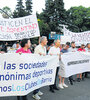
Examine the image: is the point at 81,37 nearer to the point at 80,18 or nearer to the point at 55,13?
the point at 55,13

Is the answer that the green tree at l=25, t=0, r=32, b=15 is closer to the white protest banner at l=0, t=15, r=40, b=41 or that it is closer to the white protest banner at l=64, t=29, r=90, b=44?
the white protest banner at l=64, t=29, r=90, b=44

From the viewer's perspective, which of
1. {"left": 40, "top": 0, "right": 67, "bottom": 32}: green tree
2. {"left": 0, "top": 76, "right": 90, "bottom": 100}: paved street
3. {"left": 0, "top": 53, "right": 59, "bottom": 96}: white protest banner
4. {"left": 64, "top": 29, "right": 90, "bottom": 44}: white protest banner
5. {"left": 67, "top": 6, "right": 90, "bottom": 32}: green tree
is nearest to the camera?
{"left": 0, "top": 53, "right": 59, "bottom": 96}: white protest banner

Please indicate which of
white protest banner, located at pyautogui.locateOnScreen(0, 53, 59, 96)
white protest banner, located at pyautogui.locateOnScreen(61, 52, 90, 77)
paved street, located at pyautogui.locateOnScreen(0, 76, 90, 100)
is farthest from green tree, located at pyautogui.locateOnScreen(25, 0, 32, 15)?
white protest banner, located at pyautogui.locateOnScreen(0, 53, 59, 96)

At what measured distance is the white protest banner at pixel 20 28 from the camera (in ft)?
17.3

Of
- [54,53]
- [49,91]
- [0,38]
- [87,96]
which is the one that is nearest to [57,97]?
[49,91]

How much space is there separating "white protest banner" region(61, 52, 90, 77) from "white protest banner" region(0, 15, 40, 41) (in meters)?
1.45

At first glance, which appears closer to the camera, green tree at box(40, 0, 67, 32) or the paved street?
the paved street

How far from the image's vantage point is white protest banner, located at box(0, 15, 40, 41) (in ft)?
17.3

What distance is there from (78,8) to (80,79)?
4104 centimetres

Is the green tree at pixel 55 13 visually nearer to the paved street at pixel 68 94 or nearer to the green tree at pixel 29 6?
the green tree at pixel 29 6

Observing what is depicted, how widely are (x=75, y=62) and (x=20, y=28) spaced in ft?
8.48

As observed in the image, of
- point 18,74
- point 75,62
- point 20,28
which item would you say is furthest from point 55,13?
point 18,74

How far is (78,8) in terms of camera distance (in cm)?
4338

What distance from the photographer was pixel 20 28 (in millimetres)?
5449
